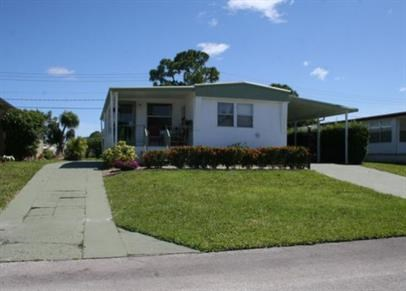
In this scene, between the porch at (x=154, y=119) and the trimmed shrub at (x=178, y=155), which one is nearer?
the trimmed shrub at (x=178, y=155)

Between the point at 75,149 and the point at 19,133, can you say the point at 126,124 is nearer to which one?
the point at 75,149

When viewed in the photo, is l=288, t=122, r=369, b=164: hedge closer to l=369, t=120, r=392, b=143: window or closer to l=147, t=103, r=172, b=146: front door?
l=369, t=120, r=392, b=143: window

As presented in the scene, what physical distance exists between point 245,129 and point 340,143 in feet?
19.8

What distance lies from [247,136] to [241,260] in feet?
49.9

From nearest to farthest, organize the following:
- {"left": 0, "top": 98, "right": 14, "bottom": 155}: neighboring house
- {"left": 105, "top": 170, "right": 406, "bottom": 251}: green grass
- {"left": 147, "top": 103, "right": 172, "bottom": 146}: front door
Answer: {"left": 105, "top": 170, "right": 406, "bottom": 251}: green grass → {"left": 147, "top": 103, "right": 172, "bottom": 146}: front door → {"left": 0, "top": 98, "right": 14, "bottom": 155}: neighboring house

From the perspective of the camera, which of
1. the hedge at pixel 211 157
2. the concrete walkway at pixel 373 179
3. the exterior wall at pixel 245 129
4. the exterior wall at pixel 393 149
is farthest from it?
the exterior wall at pixel 393 149

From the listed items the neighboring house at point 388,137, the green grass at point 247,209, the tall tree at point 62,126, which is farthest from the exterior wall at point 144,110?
the tall tree at point 62,126

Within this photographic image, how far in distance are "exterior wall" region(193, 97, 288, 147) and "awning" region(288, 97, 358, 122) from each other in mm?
1506

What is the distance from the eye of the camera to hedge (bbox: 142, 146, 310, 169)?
17.1m

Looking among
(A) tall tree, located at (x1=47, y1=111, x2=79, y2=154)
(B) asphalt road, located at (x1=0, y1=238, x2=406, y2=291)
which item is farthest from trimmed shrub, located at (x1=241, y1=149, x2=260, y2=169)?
(A) tall tree, located at (x1=47, y1=111, x2=79, y2=154)

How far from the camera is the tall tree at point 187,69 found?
51875mm

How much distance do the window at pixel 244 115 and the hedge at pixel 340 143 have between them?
571cm

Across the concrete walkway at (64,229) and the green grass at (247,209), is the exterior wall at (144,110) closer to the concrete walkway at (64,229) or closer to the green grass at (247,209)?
the green grass at (247,209)

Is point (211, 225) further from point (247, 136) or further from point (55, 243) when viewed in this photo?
point (247, 136)
